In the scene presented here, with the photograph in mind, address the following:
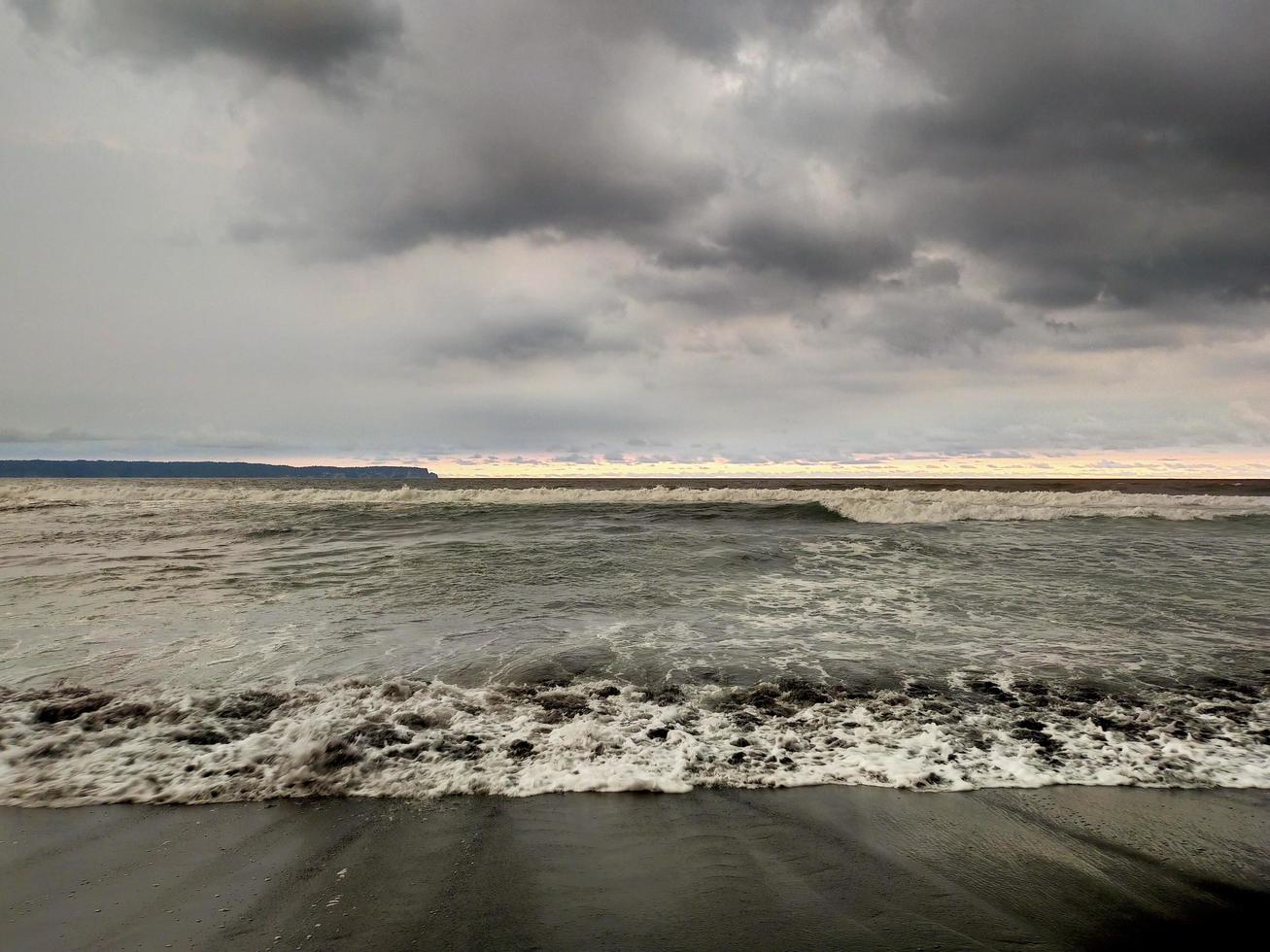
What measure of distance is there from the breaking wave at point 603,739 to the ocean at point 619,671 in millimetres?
27

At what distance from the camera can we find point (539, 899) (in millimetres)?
3010

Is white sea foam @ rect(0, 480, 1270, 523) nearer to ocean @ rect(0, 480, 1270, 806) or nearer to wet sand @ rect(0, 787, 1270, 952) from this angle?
ocean @ rect(0, 480, 1270, 806)

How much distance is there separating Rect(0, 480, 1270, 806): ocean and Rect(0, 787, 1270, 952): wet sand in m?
0.33

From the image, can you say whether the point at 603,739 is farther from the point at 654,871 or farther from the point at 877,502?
the point at 877,502

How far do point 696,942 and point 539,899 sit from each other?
0.81 meters

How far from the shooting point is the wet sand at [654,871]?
278 cm

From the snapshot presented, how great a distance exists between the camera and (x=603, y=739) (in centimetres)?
498

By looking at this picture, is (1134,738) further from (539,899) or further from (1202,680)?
(539,899)

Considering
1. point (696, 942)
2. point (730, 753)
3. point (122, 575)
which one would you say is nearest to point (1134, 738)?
point (730, 753)

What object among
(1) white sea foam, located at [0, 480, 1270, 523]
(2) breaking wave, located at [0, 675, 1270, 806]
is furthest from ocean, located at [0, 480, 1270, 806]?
(1) white sea foam, located at [0, 480, 1270, 523]

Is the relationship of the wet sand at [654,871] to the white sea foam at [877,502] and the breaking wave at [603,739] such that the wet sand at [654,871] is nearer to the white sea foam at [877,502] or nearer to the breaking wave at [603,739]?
the breaking wave at [603,739]

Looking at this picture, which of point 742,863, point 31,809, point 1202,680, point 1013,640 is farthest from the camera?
point 1013,640

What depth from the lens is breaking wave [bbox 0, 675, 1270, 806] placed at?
4320 mm

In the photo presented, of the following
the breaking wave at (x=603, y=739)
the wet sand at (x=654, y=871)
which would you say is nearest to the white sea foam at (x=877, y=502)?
the breaking wave at (x=603, y=739)
